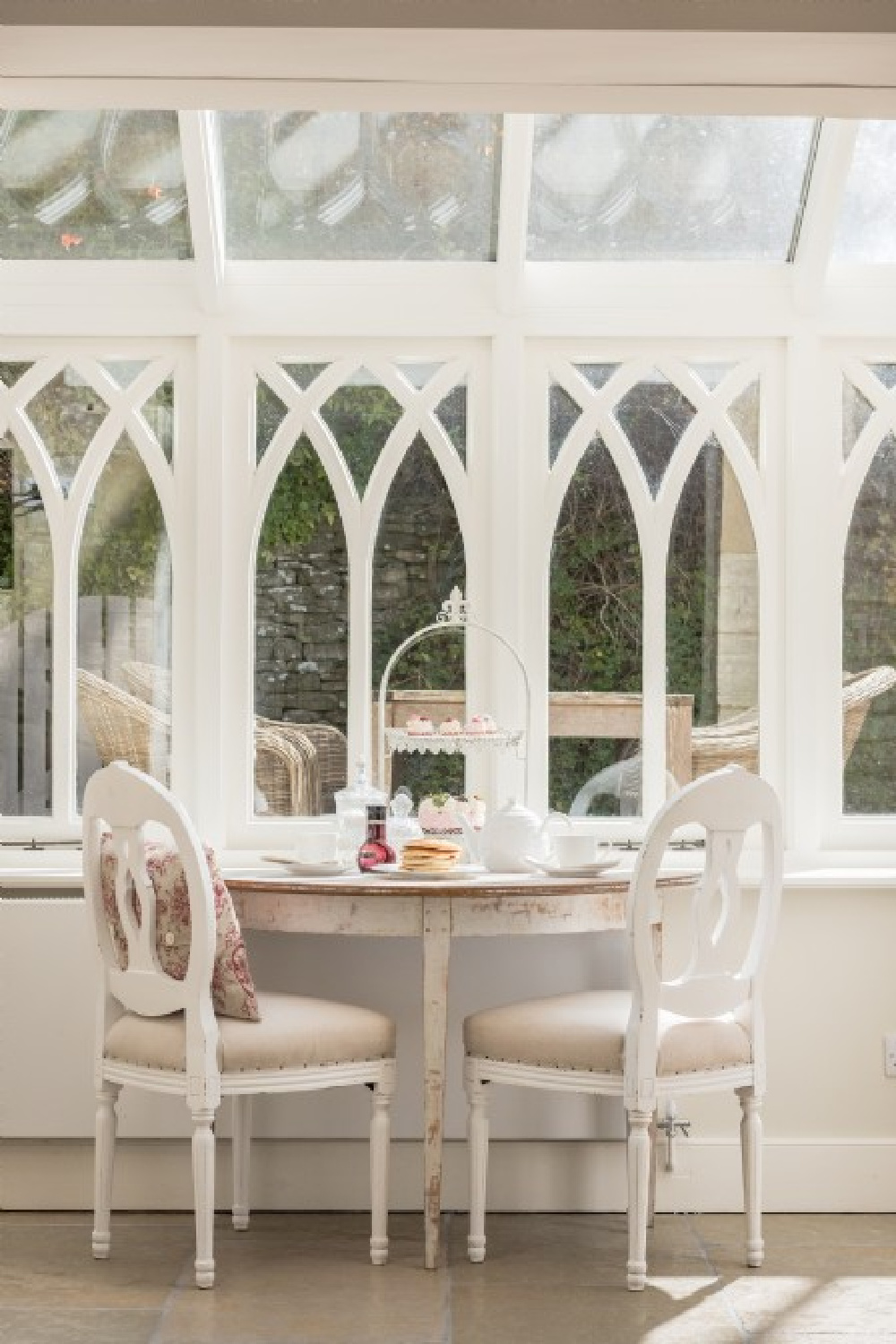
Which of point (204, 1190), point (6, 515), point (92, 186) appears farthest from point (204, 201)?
point (204, 1190)

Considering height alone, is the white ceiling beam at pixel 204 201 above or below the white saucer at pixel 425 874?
above

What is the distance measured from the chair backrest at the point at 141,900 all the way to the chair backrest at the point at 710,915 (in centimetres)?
87

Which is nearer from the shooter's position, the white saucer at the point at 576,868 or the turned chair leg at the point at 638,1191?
the turned chair leg at the point at 638,1191

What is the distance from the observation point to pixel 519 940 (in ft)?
14.9

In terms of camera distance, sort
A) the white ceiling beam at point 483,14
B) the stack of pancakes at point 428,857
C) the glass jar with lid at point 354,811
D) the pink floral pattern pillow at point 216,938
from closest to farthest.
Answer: the white ceiling beam at point 483,14, the pink floral pattern pillow at point 216,938, the stack of pancakes at point 428,857, the glass jar with lid at point 354,811

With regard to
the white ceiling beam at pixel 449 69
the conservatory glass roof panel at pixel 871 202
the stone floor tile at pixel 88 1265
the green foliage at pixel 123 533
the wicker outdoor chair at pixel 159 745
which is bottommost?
the stone floor tile at pixel 88 1265

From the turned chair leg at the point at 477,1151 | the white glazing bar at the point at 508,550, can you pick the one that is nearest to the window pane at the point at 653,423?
the white glazing bar at the point at 508,550

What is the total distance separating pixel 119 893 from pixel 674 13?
6.76ft

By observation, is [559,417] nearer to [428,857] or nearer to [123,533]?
[123,533]

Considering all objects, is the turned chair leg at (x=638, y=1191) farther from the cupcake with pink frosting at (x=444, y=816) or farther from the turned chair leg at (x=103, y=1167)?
the turned chair leg at (x=103, y=1167)

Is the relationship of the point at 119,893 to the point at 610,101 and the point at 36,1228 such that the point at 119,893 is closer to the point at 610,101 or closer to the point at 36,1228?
the point at 36,1228

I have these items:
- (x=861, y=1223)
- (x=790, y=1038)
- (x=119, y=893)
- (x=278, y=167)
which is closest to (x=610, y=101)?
(x=278, y=167)

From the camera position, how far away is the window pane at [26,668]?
479 cm

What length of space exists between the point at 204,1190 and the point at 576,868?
1.07 meters
